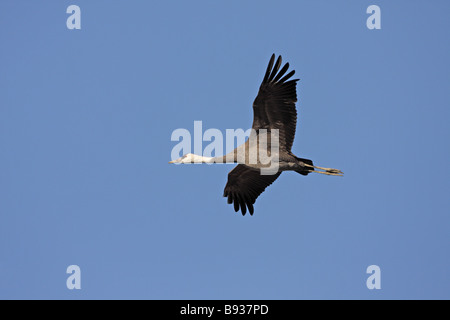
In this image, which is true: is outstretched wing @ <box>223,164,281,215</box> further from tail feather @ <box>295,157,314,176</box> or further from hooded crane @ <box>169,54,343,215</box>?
tail feather @ <box>295,157,314,176</box>

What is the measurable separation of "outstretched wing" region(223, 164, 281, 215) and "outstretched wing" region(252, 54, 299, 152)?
70.4 inches

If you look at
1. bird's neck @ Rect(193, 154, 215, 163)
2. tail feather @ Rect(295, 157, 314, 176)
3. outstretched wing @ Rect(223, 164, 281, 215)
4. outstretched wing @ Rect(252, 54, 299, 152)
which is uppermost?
outstretched wing @ Rect(252, 54, 299, 152)

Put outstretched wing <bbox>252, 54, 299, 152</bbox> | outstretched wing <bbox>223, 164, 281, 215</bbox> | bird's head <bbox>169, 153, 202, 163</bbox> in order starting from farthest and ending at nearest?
outstretched wing <bbox>223, 164, 281, 215</bbox>
bird's head <bbox>169, 153, 202, 163</bbox>
outstretched wing <bbox>252, 54, 299, 152</bbox>

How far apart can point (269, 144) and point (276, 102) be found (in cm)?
103

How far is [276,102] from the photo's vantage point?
15297 millimetres

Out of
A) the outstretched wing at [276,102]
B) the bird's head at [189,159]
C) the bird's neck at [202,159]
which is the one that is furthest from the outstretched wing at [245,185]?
the outstretched wing at [276,102]

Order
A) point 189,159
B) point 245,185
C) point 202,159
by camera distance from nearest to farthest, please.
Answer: point 202,159 → point 189,159 → point 245,185

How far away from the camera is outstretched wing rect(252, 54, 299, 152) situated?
15.2 meters

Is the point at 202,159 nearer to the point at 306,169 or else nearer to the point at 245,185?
the point at 245,185

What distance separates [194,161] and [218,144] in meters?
0.73

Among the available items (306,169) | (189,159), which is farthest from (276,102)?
(189,159)

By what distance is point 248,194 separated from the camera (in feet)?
56.9

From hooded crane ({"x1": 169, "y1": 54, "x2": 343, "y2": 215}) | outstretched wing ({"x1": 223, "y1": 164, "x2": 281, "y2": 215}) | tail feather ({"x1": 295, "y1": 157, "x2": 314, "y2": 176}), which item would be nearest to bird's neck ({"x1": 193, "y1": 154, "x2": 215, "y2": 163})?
hooded crane ({"x1": 169, "y1": 54, "x2": 343, "y2": 215})
